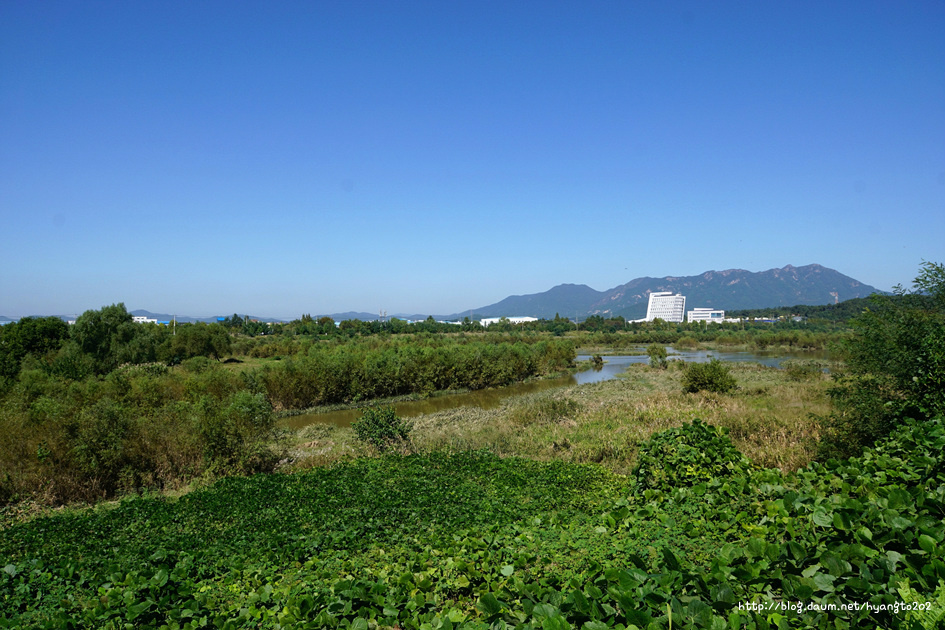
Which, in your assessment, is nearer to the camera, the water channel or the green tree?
the water channel

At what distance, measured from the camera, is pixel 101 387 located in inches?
688

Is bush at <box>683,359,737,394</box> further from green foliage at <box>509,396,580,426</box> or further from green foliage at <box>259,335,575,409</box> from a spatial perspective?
green foliage at <box>259,335,575,409</box>

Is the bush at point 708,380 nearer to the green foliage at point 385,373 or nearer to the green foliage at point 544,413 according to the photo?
the green foliage at point 544,413

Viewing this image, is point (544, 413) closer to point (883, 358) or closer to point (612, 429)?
point (612, 429)

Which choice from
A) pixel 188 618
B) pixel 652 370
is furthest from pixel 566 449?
pixel 652 370

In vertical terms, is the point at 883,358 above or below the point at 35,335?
above

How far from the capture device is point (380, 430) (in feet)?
56.6

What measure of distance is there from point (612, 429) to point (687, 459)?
35.9 feet

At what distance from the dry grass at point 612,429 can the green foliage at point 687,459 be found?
2.95 metres

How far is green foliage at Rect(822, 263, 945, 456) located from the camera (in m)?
9.59

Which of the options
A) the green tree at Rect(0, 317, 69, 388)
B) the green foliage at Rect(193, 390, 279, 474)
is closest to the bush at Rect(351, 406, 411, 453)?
the green foliage at Rect(193, 390, 279, 474)

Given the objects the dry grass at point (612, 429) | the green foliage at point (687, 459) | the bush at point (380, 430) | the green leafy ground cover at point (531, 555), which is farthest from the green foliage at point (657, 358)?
the green foliage at point (687, 459)

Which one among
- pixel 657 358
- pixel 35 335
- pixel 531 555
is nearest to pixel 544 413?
pixel 531 555

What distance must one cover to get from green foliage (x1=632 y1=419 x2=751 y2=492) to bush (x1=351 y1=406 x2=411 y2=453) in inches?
429
